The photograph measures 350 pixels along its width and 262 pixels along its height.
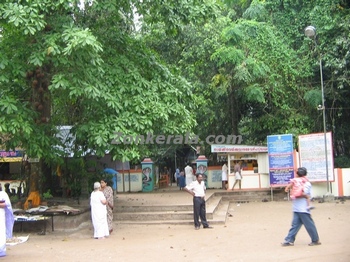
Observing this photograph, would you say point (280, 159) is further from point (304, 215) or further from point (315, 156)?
point (304, 215)

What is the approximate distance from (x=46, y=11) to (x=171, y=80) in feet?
13.3

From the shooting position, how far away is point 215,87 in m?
21.7

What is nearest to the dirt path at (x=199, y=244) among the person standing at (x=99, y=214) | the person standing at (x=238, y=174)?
the person standing at (x=99, y=214)

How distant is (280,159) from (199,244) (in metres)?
9.51

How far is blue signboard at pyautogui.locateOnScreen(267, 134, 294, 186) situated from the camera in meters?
18.4

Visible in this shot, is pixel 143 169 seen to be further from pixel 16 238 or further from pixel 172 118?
pixel 16 238

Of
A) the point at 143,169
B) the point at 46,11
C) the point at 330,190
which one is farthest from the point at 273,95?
the point at 46,11

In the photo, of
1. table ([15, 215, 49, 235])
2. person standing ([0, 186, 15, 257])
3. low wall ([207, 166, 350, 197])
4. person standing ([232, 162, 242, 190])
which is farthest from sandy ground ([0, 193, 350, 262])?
person standing ([232, 162, 242, 190])

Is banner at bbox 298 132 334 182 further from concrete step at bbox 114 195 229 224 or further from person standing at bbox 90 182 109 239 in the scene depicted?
person standing at bbox 90 182 109 239

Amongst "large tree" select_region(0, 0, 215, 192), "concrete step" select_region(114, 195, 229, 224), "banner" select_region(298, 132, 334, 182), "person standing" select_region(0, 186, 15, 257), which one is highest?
"large tree" select_region(0, 0, 215, 192)

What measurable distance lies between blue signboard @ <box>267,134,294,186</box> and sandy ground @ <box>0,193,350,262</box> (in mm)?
4491

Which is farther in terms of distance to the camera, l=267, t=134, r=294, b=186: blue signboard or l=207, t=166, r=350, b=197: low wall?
l=267, t=134, r=294, b=186: blue signboard

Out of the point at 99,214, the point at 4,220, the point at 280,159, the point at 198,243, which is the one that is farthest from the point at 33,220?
the point at 280,159

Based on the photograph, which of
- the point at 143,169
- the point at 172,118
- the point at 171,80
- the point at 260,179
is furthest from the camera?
the point at 143,169
